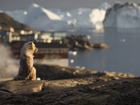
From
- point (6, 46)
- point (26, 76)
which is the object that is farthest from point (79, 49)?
point (26, 76)

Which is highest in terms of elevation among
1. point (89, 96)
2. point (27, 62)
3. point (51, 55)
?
point (27, 62)

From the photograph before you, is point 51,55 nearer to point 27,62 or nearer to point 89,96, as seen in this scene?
point 27,62

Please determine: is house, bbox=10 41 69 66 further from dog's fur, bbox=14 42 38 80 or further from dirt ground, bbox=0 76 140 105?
dirt ground, bbox=0 76 140 105

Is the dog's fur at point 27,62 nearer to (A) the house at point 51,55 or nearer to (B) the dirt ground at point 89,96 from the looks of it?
(B) the dirt ground at point 89,96

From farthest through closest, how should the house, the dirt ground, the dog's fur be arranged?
1. the house
2. the dog's fur
3. the dirt ground

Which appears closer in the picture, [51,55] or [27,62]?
[27,62]

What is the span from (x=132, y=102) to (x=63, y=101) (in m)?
2.44

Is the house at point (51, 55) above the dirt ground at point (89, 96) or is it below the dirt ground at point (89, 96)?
below

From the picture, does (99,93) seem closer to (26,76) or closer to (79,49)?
(26,76)

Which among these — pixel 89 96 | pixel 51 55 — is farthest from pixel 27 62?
pixel 51 55

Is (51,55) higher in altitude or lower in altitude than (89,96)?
lower

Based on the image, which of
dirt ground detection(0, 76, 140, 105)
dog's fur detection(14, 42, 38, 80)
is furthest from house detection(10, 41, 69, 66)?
dirt ground detection(0, 76, 140, 105)

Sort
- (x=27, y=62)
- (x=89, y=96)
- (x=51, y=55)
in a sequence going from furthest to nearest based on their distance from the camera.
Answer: (x=51, y=55), (x=27, y=62), (x=89, y=96)

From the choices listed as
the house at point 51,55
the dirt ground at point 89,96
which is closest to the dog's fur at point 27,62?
the dirt ground at point 89,96
